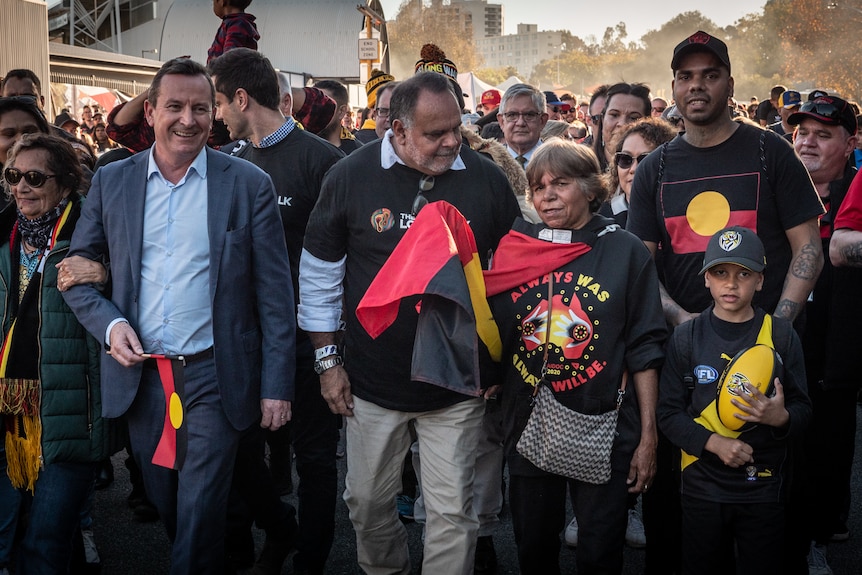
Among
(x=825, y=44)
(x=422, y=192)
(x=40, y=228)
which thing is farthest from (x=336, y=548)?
(x=825, y=44)

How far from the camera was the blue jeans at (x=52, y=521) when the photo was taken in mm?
3764

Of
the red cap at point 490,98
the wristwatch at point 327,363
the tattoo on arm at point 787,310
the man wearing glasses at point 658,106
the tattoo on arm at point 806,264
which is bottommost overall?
the wristwatch at point 327,363

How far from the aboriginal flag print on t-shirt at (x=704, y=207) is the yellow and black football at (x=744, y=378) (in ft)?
2.25

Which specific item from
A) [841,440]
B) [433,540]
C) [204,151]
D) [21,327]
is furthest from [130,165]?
[841,440]

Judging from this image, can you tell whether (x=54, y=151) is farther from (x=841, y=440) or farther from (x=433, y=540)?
(x=841, y=440)

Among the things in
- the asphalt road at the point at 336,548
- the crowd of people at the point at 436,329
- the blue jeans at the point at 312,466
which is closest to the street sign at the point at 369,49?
the asphalt road at the point at 336,548

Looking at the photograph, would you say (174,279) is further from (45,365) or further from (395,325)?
(395,325)

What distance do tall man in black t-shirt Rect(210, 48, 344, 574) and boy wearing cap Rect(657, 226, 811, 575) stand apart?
186cm

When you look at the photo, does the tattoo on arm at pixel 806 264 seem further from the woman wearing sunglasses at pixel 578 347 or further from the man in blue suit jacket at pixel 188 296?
the man in blue suit jacket at pixel 188 296

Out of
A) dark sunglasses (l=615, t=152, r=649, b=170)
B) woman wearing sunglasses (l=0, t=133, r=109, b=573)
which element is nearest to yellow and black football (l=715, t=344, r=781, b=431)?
dark sunglasses (l=615, t=152, r=649, b=170)

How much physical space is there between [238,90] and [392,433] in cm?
214

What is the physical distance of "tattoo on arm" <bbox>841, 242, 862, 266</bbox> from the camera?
382 centimetres

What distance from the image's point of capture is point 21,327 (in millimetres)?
4020

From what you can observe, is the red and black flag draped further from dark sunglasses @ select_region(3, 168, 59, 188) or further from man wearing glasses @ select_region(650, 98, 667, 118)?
man wearing glasses @ select_region(650, 98, 667, 118)
